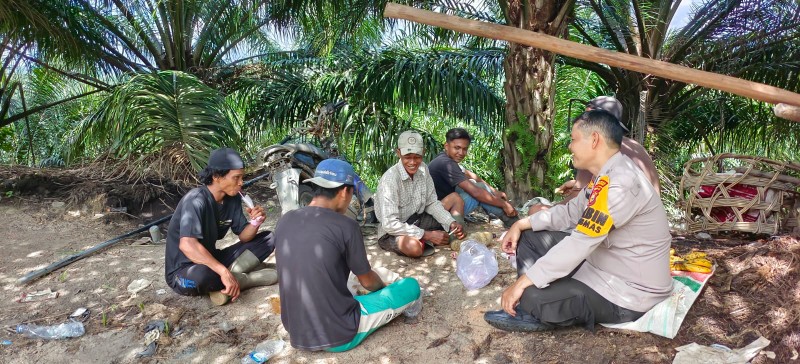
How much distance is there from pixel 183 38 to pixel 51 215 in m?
3.45

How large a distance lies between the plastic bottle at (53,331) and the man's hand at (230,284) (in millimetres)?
873

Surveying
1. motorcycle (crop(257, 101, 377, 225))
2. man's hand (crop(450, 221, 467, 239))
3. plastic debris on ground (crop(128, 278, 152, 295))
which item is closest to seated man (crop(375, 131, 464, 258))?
man's hand (crop(450, 221, 467, 239))

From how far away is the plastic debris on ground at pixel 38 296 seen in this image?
389 cm

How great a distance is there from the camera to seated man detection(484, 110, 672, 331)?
2.63 m

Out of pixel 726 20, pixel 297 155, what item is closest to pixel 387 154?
pixel 297 155

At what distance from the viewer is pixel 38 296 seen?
3.94 m

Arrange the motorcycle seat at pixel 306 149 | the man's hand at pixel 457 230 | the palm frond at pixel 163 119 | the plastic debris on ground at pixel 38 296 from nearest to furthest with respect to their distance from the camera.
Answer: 1. the plastic debris on ground at pixel 38 296
2. the man's hand at pixel 457 230
3. the motorcycle seat at pixel 306 149
4. the palm frond at pixel 163 119

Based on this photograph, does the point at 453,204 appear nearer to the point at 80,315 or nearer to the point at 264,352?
the point at 264,352

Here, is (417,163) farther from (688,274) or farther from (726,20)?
(726,20)

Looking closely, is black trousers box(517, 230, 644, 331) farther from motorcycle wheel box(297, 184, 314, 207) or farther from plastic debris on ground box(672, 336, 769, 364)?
motorcycle wheel box(297, 184, 314, 207)

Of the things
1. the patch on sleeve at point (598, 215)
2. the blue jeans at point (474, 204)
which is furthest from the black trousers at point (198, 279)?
the patch on sleeve at point (598, 215)

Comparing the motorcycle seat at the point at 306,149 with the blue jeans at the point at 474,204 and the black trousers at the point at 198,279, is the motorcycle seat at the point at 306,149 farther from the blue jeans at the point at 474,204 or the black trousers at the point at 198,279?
the black trousers at the point at 198,279

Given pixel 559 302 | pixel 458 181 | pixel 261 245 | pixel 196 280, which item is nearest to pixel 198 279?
pixel 196 280

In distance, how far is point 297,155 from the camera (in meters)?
5.68
